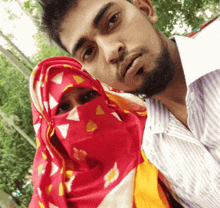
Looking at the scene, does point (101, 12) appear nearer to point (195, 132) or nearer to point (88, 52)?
point (88, 52)

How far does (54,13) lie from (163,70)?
1.93ft

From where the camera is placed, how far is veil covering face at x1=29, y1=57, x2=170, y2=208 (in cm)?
131

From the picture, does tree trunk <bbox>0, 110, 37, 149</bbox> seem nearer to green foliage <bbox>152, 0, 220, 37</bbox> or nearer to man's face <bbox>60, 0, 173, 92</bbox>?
green foliage <bbox>152, 0, 220, 37</bbox>

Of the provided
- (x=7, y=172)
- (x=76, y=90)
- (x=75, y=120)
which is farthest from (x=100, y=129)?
(x=7, y=172)

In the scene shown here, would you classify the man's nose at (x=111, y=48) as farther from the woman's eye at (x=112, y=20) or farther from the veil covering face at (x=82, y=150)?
the veil covering face at (x=82, y=150)

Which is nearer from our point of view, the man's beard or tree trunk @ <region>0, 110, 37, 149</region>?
the man's beard

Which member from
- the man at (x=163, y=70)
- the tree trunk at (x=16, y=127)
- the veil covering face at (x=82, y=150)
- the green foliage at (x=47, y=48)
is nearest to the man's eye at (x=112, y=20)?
the man at (x=163, y=70)

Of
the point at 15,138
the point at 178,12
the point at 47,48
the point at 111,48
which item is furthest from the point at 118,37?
the point at 15,138

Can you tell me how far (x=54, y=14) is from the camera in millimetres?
895

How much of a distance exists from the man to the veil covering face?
40cm

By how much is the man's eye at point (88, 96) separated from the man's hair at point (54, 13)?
23.7 inches

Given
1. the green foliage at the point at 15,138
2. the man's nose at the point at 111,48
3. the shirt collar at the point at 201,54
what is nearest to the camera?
the shirt collar at the point at 201,54

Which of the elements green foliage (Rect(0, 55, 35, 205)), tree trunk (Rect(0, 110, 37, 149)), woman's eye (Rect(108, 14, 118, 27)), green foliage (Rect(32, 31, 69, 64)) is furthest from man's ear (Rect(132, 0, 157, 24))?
tree trunk (Rect(0, 110, 37, 149))

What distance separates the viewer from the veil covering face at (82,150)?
4.30 feet
